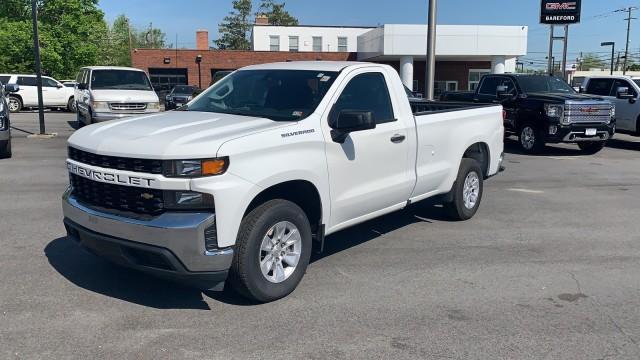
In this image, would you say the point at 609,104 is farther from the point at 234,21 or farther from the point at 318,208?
the point at 234,21

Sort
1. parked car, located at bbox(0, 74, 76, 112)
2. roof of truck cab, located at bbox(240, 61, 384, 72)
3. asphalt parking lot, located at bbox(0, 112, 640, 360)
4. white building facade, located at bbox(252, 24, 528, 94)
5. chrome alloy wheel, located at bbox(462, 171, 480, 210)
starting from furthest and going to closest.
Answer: white building facade, located at bbox(252, 24, 528, 94) < parked car, located at bbox(0, 74, 76, 112) < chrome alloy wheel, located at bbox(462, 171, 480, 210) < roof of truck cab, located at bbox(240, 61, 384, 72) < asphalt parking lot, located at bbox(0, 112, 640, 360)

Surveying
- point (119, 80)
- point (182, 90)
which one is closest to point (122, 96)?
point (119, 80)

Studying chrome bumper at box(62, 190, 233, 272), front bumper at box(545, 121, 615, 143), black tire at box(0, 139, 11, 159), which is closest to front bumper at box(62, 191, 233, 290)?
chrome bumper at box(62, 190, 233, 272)

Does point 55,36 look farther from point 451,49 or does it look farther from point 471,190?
point 471,190

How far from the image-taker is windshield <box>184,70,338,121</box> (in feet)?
17.0

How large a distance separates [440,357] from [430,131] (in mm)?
3034

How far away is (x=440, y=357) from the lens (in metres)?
3.80

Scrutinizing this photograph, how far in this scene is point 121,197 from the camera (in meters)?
4.29

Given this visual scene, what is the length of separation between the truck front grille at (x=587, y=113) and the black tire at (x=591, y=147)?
0.92 metres

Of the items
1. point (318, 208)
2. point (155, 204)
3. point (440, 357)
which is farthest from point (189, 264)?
point (440, 357)

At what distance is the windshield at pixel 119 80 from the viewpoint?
666 inches

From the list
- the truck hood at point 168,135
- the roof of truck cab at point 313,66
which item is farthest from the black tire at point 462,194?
the truck hood at point 168,135

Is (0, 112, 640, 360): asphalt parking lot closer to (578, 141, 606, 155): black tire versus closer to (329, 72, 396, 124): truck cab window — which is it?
(329, 72, 396, 124): truck cab window

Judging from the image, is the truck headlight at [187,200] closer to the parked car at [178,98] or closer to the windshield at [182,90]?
the parked car at [178,98]
